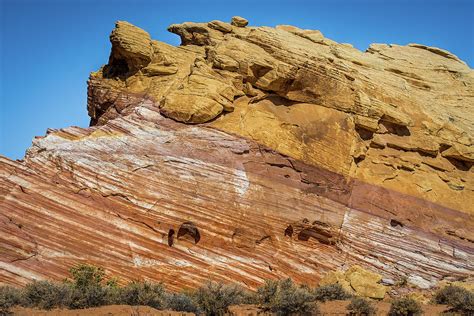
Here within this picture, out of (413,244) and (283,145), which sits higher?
(283,145)

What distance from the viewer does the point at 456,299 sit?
16516 millimetres

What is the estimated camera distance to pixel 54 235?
1577 cm

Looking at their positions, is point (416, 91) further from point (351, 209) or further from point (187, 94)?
point (187, 94)

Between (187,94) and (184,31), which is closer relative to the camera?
(187,94)

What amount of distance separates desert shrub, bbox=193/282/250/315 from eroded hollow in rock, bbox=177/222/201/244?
1831 millimetres

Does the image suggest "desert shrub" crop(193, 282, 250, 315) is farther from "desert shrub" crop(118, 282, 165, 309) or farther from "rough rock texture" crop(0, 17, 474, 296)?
"rough rock texture" crop(0, 17, 474, 296)

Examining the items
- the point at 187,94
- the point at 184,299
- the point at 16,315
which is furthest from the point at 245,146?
the point at 16,315

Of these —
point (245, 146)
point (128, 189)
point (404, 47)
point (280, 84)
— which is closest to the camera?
point (128, 189)

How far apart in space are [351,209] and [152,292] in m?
8.52

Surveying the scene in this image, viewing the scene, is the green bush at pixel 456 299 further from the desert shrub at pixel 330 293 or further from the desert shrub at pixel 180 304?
the desert shrub at pixel 180 304

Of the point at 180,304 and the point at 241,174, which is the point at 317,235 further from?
the point at 180,304

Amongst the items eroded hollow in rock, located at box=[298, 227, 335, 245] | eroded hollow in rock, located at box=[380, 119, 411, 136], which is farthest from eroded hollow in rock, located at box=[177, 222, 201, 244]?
eroded hollow in rock, located at box=[380, 119, 411, 136]

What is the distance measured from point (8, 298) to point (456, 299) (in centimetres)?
1237

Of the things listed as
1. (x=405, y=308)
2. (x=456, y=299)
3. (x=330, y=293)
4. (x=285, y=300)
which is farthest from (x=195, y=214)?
(x=456, y=299)
